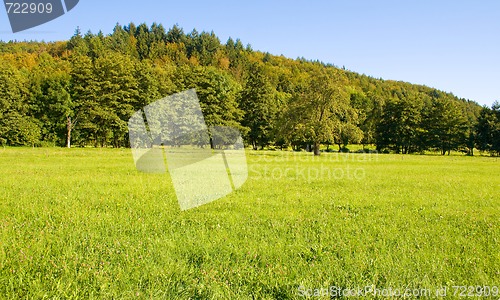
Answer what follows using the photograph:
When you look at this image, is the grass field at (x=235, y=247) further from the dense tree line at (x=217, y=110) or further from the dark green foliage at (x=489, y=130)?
the dark green foliage at (x=489, y=130)

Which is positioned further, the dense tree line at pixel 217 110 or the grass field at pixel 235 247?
the dense tree line at pixel 217 110

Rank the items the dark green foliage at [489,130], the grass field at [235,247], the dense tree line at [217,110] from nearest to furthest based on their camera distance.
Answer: the grass field at [235,247], the dense tree line at [217,110], the dark green foliage at [489,130]

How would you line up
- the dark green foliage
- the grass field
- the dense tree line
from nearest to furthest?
the grass field, the dense tree line, the dark green foliage

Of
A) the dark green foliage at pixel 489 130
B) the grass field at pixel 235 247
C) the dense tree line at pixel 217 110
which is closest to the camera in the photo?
the grass field at pixel 235 247

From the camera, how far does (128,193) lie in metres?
12.5

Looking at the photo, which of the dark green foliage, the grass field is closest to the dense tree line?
the dark green foliage

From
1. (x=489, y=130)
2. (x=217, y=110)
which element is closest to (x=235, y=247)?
(x=217, y=110)

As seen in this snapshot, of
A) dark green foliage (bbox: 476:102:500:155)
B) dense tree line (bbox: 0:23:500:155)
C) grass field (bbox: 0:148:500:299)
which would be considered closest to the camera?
grass field (bbox: 0:148:500:299)

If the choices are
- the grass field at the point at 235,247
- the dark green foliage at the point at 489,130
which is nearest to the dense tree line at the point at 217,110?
the dark green foliage at the point at 489,130

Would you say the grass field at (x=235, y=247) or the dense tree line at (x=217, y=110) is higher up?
the dense tree line at (x=217, y=110)

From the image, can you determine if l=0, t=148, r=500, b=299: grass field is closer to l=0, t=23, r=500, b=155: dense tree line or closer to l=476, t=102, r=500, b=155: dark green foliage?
l=0, t=23, r=500, b=155: dense tree line

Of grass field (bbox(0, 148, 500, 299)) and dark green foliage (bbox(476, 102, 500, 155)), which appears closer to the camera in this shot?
grass field (bbox(0, 148, 500, 299))

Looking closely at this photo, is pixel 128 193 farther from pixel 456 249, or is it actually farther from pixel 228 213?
pixel 456 249

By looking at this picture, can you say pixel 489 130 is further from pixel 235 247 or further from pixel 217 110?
pixel 235 247
